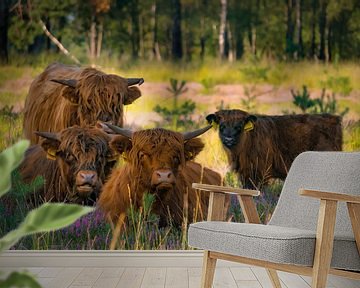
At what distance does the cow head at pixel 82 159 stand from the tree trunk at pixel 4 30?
682mm

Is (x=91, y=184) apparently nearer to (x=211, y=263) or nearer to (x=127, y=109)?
(x=127, y=109)

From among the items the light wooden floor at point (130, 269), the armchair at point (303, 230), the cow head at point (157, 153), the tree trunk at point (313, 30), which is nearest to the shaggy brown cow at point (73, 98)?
the cow head at point (157, 153)

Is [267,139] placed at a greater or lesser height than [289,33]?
lesser

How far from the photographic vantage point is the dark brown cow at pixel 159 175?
13.5ft

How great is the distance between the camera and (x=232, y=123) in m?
4.38

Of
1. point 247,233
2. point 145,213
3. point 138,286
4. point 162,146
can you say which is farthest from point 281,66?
point 247,233

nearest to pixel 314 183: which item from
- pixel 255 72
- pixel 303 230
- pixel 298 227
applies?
pixel 298 227

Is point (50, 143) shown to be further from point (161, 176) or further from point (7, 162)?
point (7, 162)

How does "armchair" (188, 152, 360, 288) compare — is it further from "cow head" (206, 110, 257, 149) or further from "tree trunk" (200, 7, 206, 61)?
"tree trunk" (200, 7, 206, 61)

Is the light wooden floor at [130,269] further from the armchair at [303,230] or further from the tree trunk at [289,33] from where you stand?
the tree trunk at [289,33]

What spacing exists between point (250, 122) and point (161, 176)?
0.71 metres

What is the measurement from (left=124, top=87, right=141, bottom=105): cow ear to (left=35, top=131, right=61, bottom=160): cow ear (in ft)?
1.60

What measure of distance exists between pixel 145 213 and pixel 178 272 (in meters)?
0.41

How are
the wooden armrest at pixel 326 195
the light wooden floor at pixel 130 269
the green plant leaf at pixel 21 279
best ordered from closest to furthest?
the green plant leaf at pixel 21 279, the wooden armrest at pixel 326 195, the light wooden floor at pixel 130 269
